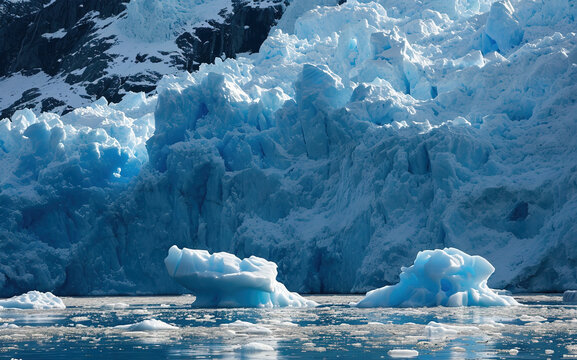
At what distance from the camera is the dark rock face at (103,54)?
66625 millimetres

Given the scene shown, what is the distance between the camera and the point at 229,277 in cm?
2356

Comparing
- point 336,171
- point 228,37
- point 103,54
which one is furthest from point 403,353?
point 103,54

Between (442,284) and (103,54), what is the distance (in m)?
50.9

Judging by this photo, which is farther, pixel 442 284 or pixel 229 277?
pixel 229 277

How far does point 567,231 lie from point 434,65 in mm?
13006

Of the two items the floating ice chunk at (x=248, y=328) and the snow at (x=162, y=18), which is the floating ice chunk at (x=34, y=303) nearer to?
the floating ice chunk at (x=248, y=328)

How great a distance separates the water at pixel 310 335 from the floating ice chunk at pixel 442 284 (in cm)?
102

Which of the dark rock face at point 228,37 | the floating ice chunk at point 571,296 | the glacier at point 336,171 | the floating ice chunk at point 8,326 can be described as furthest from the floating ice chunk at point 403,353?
the dark rock face at point 228,37

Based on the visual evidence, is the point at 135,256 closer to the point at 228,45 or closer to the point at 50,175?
the point at 50,175

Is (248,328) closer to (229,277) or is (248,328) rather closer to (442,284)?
(229,277)

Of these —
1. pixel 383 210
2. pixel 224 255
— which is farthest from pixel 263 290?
pixel 383 210

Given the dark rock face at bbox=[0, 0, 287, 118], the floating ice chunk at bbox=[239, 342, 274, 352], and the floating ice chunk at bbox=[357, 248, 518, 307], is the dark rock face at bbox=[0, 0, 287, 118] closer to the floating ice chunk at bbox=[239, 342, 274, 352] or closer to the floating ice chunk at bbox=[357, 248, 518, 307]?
the floating ice chunk at bbox=[357, 248, 518, 307]

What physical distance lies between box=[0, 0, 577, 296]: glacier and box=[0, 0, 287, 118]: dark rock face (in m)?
22.3

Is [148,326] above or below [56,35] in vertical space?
below
